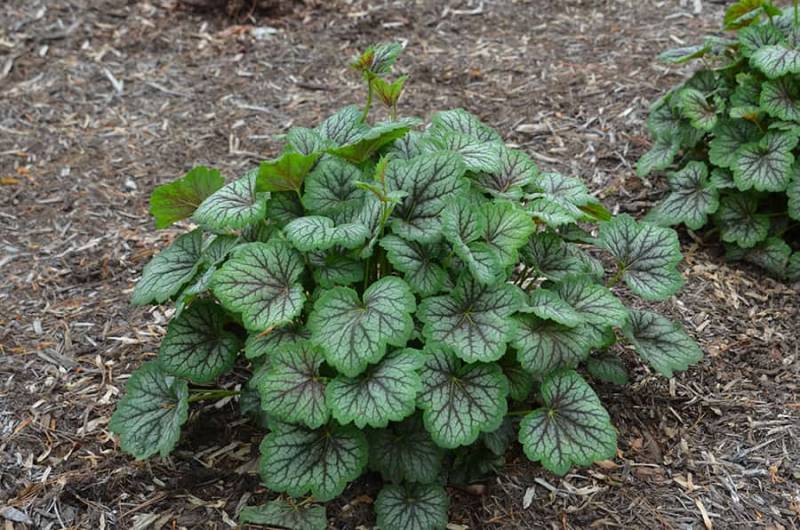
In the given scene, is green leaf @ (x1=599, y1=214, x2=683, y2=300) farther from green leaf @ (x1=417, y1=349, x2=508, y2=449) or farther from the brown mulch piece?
green leaf @ (x1=417, y1=349, x2=508, y2=449)

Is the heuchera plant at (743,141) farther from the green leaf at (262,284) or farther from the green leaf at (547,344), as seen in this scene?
the green leaf at (262,284)

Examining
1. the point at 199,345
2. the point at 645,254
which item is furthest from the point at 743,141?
the point at 199,345

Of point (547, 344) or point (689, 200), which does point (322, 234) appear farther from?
point (689, 200)

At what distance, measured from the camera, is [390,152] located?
2.88 m

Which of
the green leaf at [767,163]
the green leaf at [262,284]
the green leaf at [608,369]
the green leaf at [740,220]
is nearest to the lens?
the green leaf at [262,284]

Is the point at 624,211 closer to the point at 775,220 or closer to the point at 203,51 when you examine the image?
the point at 775,220

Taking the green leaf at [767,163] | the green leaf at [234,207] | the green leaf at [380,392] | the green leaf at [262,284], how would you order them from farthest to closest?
the green leaf at [767,163] < the green leaf at [234,207] < the green leaf at [262,284] < the green leaf at [380,392]

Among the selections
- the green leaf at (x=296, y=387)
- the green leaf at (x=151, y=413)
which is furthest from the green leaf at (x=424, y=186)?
the green leaf at (x=151, y=413)

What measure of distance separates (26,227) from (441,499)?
252 cm

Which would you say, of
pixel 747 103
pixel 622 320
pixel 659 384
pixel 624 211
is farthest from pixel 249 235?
pixel 747 103

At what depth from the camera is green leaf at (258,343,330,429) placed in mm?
2463

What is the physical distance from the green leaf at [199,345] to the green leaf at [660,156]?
211 cm

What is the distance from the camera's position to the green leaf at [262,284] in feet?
8.16

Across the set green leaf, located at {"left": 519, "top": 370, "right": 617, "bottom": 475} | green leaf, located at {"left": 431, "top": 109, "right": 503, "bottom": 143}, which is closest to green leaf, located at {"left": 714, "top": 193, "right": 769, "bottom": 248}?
green leaf, located at {"left": 431, "top": 109, "right": 503, "bottom": 143}
